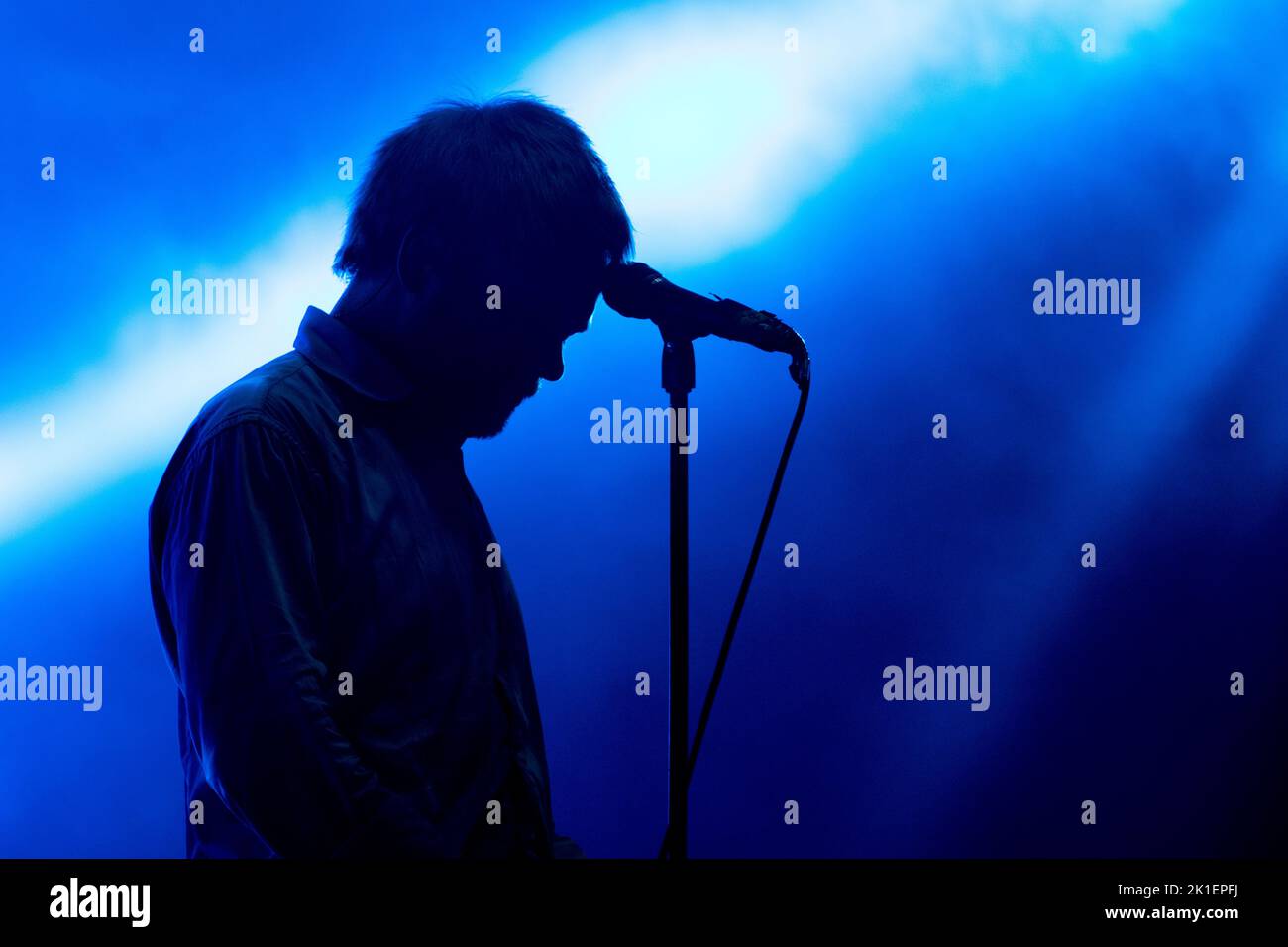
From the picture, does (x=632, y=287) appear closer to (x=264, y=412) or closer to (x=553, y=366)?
(x=553, y=366)

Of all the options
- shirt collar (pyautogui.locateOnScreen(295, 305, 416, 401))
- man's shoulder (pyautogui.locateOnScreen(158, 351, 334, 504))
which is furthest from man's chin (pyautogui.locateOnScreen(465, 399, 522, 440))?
man's shoulder (pyautogui.locateOnScreen(158, 351, 334, 504))

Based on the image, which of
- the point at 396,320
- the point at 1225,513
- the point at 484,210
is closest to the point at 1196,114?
the point at 1225,513

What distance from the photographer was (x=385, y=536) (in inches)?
49.5

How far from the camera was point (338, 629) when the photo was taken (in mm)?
1218

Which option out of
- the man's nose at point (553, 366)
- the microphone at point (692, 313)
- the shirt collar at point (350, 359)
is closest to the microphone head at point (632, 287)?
the microphone at point (692, 313)

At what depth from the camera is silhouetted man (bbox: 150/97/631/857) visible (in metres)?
1.11

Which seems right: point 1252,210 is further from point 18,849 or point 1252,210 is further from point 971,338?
point 18,849

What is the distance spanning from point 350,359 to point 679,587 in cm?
49

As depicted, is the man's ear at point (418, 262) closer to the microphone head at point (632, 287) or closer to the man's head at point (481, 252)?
the man's head at point (481, 252)

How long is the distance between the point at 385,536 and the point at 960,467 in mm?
1000

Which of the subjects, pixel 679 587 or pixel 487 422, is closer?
pixel 679 587

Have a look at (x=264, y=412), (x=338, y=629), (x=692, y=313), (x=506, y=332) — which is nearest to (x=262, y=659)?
(x=338, y=629)

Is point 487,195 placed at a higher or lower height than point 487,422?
higher

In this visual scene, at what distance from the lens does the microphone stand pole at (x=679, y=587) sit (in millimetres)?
1312
